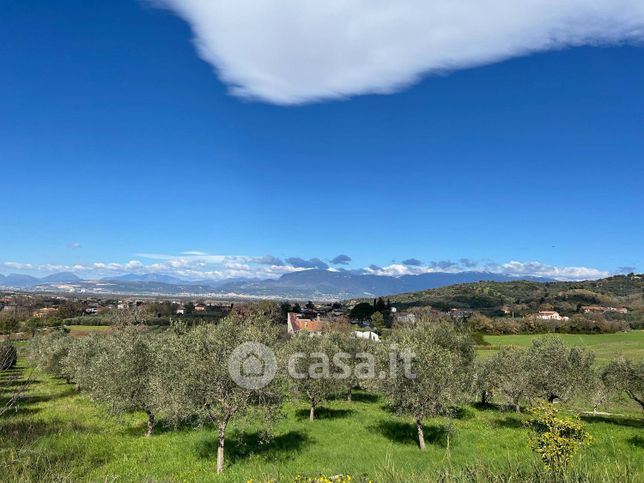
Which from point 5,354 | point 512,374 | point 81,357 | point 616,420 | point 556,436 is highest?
point 5,354

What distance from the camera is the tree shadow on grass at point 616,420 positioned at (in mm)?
35372

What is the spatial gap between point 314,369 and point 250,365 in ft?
61.4

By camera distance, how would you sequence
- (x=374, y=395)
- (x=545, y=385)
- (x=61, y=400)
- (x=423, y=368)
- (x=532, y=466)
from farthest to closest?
(x=374, y=395)
(x=61, y=400)
(x=545, y=385)
(x=423, y=368)
(x=532, y=466)

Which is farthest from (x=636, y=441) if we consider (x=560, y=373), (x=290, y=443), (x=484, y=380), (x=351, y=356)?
(x=351, y=356)

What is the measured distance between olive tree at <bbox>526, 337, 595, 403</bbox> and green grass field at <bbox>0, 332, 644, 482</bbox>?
3.62 meters

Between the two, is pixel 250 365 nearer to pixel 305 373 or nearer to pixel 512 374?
pixel 305 373

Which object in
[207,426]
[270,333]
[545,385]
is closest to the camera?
[270,333]

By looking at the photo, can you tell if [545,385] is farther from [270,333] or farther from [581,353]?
[270,333]

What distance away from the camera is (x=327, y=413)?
39906mm

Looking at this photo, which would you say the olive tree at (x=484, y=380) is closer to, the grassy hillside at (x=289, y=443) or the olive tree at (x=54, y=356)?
the grassy hillside at (x=289, y=443)

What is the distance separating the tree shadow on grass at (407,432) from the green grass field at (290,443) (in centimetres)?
8

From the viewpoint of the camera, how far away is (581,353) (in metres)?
38.3

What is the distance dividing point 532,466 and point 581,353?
3790 centimetres

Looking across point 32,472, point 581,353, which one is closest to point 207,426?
point 32,472
